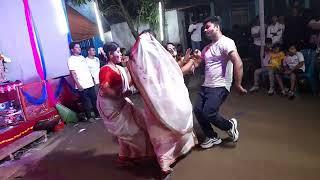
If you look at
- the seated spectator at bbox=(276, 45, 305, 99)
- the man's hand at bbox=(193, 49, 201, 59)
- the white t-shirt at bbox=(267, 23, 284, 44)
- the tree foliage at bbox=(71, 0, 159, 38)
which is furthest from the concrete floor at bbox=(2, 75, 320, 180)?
the tree foliage at bbox=(71, 0, 159, 38)

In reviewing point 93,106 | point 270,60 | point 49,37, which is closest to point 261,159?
point 270,60

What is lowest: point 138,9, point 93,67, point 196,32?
point 93,67

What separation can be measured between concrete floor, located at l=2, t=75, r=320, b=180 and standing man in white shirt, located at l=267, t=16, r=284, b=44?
2876 mm

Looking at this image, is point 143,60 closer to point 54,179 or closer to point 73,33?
point 54,179

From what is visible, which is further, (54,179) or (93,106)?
(93,106)

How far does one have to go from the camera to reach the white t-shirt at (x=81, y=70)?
23.1ft

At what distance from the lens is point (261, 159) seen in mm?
3969

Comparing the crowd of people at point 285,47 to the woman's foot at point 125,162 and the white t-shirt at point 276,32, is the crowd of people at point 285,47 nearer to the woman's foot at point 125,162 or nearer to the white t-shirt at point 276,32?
the white t-shirt at point 276,32

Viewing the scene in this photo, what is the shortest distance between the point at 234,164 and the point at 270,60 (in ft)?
14.4

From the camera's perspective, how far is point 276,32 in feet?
29.4

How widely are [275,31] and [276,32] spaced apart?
1.7 inches

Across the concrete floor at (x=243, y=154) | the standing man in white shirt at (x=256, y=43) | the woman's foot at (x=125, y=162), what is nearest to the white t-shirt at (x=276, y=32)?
the standing man in white shirt at (x=256, y=43)

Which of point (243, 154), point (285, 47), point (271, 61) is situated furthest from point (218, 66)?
point (285, 47)

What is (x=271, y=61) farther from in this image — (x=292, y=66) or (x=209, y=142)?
(x=209, y=142)
